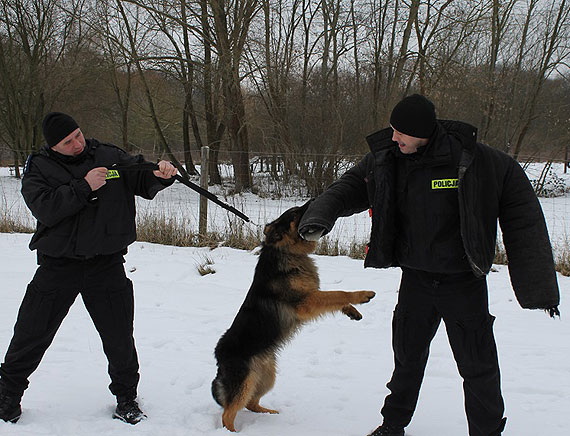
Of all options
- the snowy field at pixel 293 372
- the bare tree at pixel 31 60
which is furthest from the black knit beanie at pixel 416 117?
the bare tree at pixel 31 60

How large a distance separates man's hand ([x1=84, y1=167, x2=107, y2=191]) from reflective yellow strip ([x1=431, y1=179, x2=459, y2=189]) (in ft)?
6.49

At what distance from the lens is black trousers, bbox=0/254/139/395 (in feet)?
9.55

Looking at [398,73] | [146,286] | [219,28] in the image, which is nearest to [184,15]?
[219,28]

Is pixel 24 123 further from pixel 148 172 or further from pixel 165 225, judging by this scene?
pixel 148 172

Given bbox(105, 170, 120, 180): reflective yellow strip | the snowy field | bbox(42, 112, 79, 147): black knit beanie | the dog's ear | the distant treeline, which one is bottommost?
the snowy field

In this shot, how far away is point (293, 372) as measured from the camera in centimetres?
390

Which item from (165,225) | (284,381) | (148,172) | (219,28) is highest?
(219,28)

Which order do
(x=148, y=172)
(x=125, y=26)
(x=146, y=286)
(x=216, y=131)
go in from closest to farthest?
(x=148, y=172) < (x=146, y=286) < (x=125, y=26) < (x=216, y=131)

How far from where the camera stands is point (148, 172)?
3.13 metres

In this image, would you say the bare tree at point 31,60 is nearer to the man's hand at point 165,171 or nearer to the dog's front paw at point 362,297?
the man's hand at point 165,171

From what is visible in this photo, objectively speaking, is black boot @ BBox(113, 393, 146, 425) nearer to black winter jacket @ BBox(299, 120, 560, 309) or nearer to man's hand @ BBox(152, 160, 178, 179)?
man's hand @ BBox(152, 160, 178, 179)

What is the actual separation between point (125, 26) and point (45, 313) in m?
19.5

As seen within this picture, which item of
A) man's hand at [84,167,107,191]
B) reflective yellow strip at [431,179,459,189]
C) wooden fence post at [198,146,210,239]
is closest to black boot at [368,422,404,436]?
reflective yellow strip at [431,179,459,189]

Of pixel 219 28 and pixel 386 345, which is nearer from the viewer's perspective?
pixel 386 345
